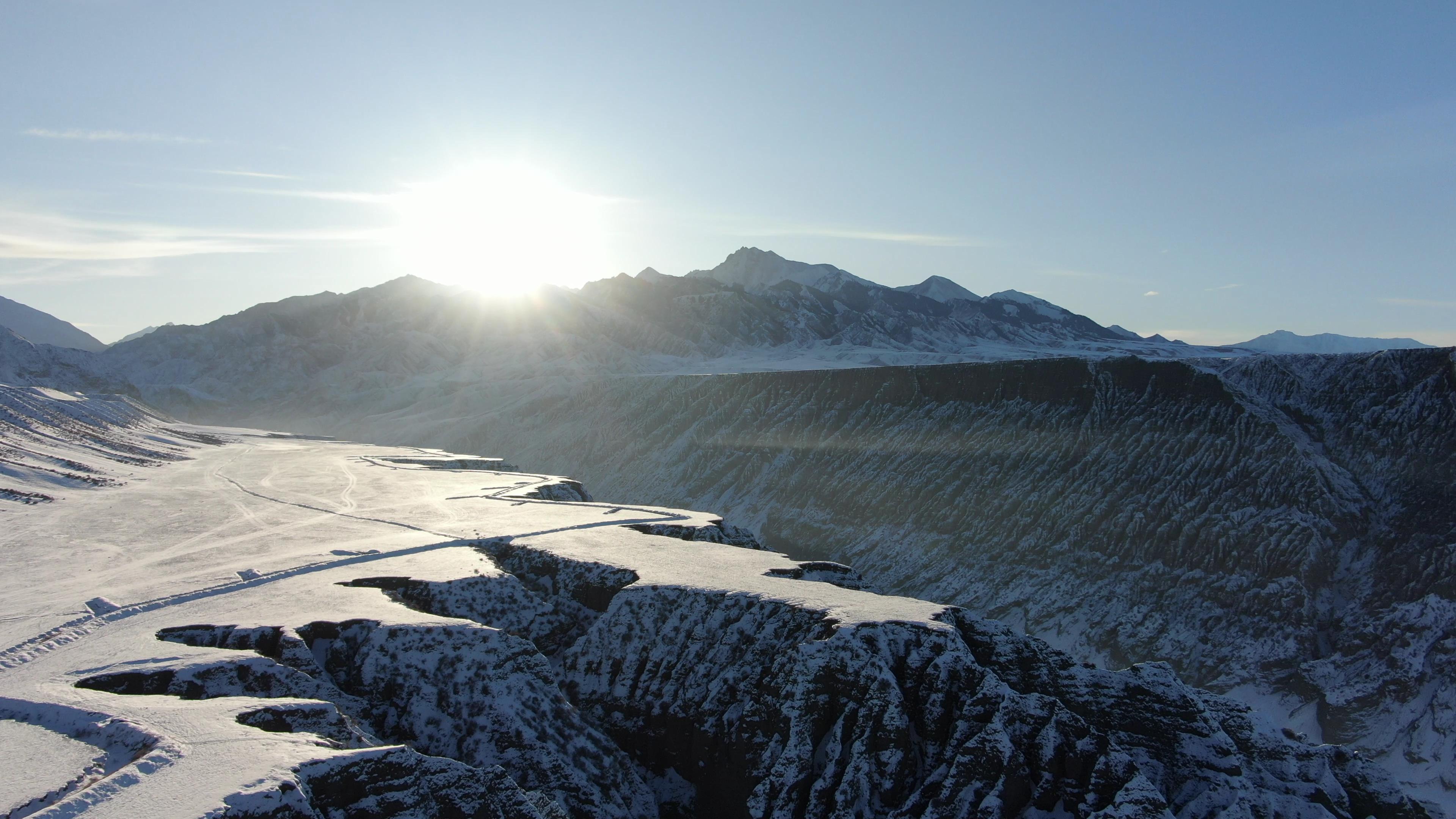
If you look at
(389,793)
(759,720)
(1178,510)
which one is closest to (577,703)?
(759,720)

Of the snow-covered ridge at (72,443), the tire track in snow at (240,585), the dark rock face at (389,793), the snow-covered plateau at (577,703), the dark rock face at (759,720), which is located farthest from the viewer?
the snow-covered ridge at (72,443)

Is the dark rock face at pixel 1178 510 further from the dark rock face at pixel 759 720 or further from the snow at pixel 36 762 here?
the snow at pixel 36 762

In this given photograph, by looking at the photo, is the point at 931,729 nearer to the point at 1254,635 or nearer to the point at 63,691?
the point at 63,691

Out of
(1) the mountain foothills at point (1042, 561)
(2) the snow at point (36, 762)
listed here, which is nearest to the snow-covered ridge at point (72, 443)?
(1) the mountain foothills at point (1042, 561)

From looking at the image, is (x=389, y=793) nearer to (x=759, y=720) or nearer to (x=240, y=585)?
(x=759, y=720)

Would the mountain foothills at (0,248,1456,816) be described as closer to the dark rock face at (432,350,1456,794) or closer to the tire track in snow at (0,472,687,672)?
the dark rock face at (432,350,1456,794)

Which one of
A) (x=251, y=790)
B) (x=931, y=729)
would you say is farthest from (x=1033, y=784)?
(x=251, y=790)
